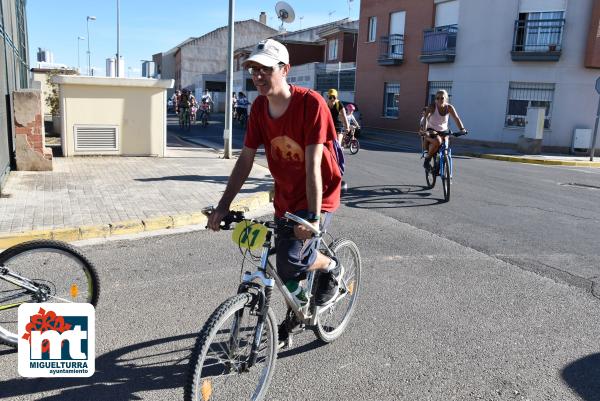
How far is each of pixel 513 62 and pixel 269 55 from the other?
21.9 m

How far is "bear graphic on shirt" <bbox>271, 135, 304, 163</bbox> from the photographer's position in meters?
3.05

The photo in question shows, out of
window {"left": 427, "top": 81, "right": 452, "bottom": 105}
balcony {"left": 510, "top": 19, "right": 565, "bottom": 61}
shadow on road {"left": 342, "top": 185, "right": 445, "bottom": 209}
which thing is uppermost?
balcony {"left": 510, "top": 19, "right": 565, "bottom": 61}

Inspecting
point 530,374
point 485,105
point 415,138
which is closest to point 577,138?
point 485,105

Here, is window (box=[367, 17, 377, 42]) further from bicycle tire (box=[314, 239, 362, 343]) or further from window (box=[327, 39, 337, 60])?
bicycle tire (box=[314, 239, 362, 343])

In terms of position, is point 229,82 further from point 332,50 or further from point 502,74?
point 332,50

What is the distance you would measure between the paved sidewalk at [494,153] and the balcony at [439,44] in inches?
146

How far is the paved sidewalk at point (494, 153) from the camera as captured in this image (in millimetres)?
17625

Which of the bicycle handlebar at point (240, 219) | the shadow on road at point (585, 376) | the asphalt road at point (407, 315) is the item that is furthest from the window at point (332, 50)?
the bicycle handlebar at point (240, 219)

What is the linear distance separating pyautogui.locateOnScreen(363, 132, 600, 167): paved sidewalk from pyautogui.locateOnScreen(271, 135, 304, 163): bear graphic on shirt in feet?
54.3

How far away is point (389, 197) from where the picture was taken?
30.9ft

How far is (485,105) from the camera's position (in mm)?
23234

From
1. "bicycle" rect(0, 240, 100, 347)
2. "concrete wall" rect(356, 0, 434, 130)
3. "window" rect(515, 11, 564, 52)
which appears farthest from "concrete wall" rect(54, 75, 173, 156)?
"concrete wall" rect(356, 0, 434, 130)

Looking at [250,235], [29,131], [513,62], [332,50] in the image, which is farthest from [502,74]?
[250,235]

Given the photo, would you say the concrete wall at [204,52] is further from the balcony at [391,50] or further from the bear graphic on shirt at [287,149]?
Result: the bear graphic on shirt at [287,149]
